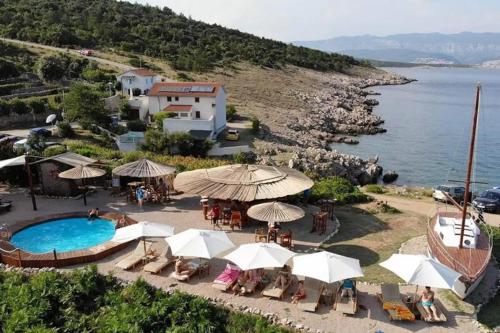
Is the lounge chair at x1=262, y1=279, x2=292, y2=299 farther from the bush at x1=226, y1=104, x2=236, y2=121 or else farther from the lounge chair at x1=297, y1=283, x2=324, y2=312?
the bush at x1=226, y1=104, x2=236, y2=121

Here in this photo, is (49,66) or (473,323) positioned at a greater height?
(49,66)

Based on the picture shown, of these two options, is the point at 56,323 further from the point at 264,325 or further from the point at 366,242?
the point at 366,242

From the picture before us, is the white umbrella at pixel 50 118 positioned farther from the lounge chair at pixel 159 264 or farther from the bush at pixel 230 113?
the lounge chair at pixel 159 264

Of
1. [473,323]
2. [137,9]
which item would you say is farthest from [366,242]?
[137,9]

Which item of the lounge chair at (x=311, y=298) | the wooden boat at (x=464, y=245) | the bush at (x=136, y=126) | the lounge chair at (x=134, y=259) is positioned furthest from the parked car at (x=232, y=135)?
the lounge chair at (x=311, y=298)

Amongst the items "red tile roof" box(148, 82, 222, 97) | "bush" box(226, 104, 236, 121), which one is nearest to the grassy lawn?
"red tile roof" box(148, 82, 222, 97)

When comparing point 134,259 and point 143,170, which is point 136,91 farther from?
point 134,259
